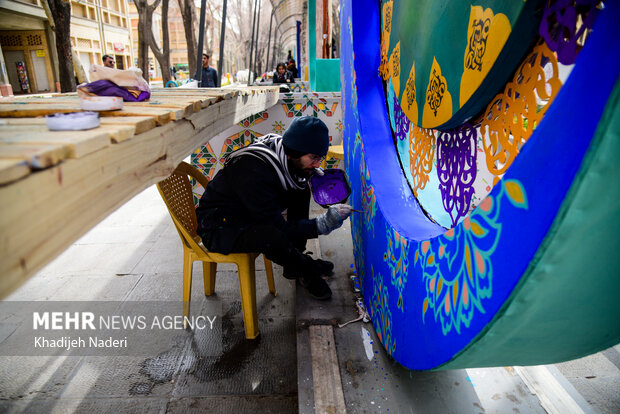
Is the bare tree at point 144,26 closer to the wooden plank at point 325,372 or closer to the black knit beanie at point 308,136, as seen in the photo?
the black knit beanie at point 308,136

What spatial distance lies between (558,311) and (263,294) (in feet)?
8.20

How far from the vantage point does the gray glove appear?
2.37 metres

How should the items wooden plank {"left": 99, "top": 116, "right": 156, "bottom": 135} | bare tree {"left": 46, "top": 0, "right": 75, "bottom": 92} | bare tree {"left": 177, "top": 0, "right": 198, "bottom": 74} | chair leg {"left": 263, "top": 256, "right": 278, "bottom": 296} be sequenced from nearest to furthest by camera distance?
1. wooden plank {"left": 99, "top": 116, "right": 156, "bottom": 135}
2. chair leg {"left": 263, "top": 256, "right": 278, "bottom": 296}
3. bare tree {"left": 46, "top": 0, "right": 75, "bottom": 92}
4. bare tree {"left": 177, "top": 0, "right": 198, "bottom": 74}

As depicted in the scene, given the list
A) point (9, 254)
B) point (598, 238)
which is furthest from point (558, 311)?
point (9, 254)

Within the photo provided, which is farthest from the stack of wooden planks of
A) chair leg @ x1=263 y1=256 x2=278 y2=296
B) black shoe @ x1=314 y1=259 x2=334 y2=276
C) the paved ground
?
chair leg @ x1=263 y1=256 x2=278 y2=296

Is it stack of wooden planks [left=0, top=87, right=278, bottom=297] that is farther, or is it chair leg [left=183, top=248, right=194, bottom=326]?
chair leg [left=183, top=248, right=194, bottom=326]

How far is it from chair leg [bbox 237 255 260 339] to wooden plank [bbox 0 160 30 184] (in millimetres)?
Result: 1879

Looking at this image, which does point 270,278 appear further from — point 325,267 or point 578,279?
point 578,279

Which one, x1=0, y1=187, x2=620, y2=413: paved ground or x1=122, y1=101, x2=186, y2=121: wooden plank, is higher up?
x1=122, y1=101, x2=186, y2=121: wooden plank

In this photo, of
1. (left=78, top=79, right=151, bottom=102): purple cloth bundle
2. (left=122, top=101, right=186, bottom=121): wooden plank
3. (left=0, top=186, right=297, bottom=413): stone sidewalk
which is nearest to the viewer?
(left=122, top=101, right=186, bottom=121): wooden plank

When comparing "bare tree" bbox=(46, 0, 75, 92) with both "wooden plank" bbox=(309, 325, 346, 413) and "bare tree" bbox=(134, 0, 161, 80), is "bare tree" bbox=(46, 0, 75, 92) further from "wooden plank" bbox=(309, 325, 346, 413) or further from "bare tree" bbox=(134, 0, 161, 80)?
"wooden plank" bbox=(309, 325, 346, 413)

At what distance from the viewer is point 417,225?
73.4 inches

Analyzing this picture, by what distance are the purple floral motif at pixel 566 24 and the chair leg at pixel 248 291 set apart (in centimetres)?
197

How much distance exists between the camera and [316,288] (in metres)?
2.52
